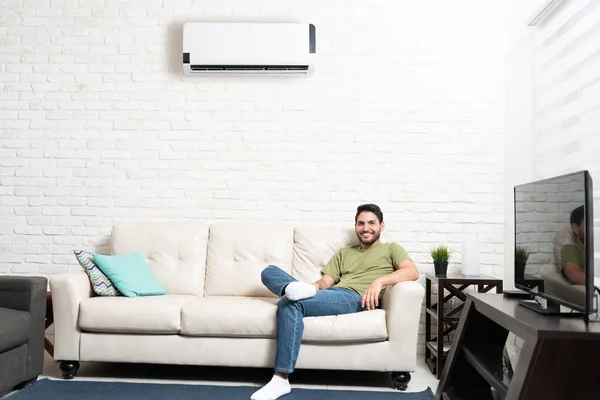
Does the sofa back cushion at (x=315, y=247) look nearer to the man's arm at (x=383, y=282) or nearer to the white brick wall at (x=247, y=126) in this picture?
the white brick wall at (x=247, y=126)

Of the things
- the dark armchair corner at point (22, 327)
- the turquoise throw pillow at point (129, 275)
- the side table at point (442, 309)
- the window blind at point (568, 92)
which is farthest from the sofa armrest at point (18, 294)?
the window blind at point (568, 92)

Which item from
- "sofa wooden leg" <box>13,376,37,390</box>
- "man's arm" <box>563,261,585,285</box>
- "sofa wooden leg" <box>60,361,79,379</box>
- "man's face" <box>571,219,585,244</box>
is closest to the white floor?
"sofa wooden leg" <box>60,361,79,379</box>

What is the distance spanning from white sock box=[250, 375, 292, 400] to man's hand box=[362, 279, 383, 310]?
59 centimetres

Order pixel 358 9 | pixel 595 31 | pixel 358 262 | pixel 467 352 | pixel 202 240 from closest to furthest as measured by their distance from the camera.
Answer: pixel 467 352
pixel 595 31
pixel 358 262
pixel 202 240
pixel 358 9

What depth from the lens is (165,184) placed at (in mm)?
3955

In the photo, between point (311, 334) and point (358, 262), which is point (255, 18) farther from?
point (311, 334)

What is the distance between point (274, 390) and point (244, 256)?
103 cm

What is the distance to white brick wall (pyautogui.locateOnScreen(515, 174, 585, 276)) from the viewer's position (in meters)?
2.07

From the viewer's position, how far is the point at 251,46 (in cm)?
381

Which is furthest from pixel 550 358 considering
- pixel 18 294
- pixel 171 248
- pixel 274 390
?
pixel 18 294

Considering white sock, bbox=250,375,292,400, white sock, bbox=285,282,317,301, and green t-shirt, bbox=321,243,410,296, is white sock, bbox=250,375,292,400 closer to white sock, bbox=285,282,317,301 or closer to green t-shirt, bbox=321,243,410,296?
white sock, bbox=285,282,317,301

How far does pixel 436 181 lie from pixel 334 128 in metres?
0.79

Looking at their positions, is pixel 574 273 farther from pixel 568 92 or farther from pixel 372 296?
pixel 568 92

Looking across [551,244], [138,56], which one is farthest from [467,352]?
[138,56]
